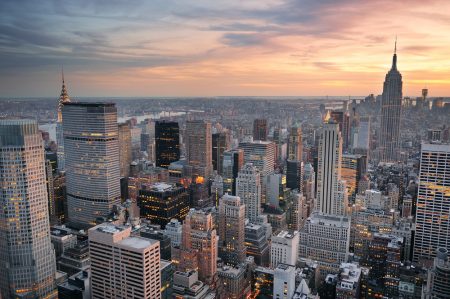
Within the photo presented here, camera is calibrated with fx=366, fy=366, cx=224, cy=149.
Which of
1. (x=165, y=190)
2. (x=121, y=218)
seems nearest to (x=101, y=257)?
(x=121, y=218)

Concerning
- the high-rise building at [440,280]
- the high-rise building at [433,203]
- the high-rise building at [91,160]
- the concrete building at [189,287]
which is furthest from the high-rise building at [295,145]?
the high-rise building at [440,280]

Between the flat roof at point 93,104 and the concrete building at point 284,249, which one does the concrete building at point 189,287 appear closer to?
the concrete building at point 284,249

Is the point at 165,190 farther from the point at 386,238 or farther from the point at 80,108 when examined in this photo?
the point at 386,238

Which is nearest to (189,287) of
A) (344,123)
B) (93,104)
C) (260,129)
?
(93,104)

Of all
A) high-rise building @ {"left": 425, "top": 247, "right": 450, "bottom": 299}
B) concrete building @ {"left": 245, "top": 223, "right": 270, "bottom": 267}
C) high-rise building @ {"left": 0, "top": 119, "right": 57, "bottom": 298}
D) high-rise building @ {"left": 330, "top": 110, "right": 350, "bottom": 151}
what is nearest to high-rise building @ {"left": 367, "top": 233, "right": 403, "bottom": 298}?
high-rise building @ {"left": 425, "top": 247, "right": 450, "bottom": 299}

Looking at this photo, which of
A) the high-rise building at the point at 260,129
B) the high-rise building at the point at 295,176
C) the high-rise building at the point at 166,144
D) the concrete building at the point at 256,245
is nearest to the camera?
the concrete building at the point at 256,245

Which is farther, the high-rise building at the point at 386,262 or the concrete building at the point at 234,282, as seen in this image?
the concrete building at the point at 234,282

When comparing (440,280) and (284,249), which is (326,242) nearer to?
(284,249)
